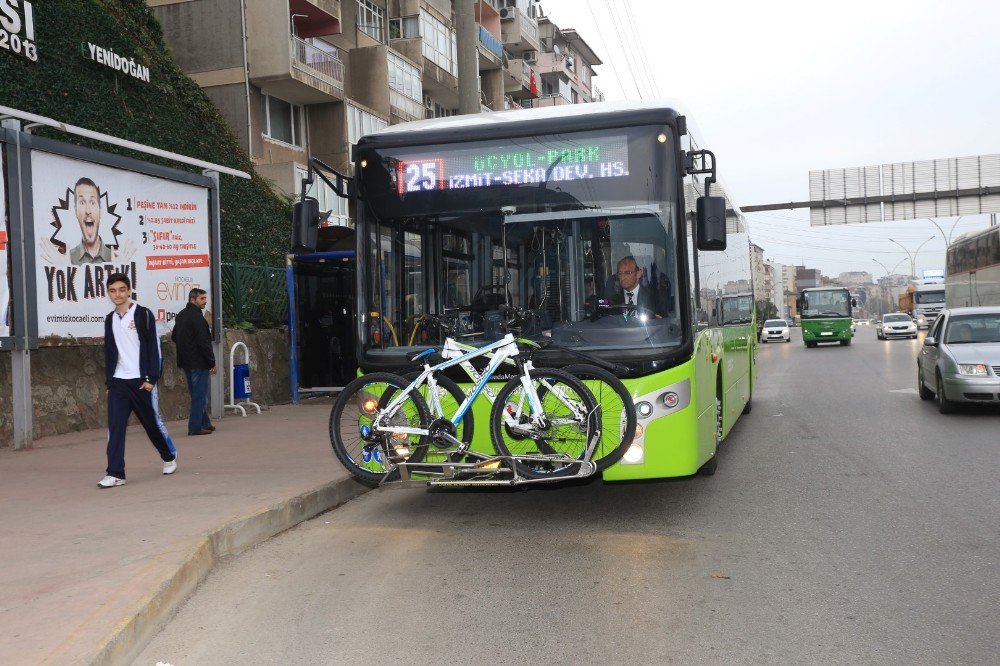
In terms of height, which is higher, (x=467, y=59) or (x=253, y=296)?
(x=467, y=59)

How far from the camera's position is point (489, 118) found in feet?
24.8

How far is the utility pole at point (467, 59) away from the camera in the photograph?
1538 cm

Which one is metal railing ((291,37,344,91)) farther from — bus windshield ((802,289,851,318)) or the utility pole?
bus windshield ((802,289,851,318))

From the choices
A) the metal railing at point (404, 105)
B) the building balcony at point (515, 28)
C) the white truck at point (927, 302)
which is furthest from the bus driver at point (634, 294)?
the white truck at point (927, 302)

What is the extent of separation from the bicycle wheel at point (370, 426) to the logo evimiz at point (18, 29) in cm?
1566

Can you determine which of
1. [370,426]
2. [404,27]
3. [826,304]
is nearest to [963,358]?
[370,426]

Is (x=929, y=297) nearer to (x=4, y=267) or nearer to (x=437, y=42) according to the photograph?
(x=437, y=42)

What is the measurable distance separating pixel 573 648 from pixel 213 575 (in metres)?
2.51

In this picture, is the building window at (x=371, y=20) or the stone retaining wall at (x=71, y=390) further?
the building window at (x=371, y=20)

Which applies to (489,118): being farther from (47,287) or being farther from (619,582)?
(47,287)

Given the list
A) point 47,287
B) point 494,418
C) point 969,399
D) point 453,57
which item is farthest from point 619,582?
point 453,57

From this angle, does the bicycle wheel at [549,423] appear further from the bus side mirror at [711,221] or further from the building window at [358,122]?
the building window at [358,122]

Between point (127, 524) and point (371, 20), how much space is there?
33459mm

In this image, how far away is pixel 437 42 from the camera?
40.2 meters
